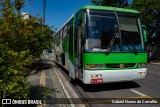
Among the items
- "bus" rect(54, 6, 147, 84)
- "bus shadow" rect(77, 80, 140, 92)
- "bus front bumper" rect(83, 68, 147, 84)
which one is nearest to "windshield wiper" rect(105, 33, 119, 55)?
"bus" rect(54, 6, 147, 84)

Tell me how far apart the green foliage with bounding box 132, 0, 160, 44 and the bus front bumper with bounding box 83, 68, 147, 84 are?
89.5 ft

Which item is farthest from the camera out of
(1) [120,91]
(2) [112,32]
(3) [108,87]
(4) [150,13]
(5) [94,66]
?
(4) [150,13]

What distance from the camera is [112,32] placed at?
10500mm

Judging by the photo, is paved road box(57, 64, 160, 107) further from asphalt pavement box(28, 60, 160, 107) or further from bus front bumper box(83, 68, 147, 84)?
bus front bumper box(83, 68, 147, 84)

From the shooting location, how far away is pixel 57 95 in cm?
984

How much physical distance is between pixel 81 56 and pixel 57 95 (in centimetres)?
184

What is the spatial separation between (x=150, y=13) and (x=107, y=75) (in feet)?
98.0

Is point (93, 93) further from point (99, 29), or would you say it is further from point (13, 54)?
point (13, 54)

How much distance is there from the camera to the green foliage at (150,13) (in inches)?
1451

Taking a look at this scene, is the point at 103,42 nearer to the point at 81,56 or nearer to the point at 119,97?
the point at 81,56

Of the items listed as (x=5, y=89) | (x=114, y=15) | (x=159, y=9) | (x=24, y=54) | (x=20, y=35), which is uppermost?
(x=159, y=9)

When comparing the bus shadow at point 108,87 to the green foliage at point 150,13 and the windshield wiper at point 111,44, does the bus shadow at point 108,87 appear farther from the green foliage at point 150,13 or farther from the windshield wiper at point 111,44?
Result: the green foliage at point 150,13

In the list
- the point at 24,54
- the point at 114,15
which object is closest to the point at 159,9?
the point at 114,15

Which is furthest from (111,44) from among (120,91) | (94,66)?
(120,91)
